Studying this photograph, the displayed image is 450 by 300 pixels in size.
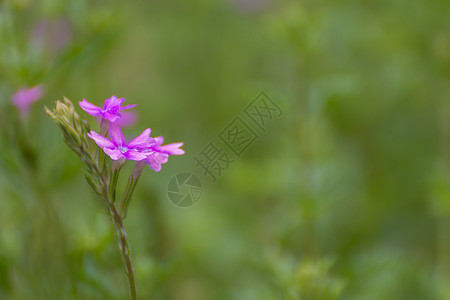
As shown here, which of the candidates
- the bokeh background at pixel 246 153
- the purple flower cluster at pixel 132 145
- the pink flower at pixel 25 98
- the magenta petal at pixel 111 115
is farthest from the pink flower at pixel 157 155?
the pink flower at pixel 25 98

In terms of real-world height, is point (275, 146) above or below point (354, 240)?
above

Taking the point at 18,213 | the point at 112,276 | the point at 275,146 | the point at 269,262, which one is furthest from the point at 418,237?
the point at 18,213

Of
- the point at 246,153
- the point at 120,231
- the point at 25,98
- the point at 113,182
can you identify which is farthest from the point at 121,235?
the point at 246,153

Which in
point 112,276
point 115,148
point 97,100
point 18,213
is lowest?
point 115,148

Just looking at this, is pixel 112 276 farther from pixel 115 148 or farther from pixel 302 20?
pixel 302 20

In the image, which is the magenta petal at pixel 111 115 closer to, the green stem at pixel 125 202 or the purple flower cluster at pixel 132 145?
the purple flower cluster at pixel 132 145

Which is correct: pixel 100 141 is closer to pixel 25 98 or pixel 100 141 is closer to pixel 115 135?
pixel 115 135

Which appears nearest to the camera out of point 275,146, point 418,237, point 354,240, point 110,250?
point 110,250

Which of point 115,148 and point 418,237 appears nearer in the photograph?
point 115,148
